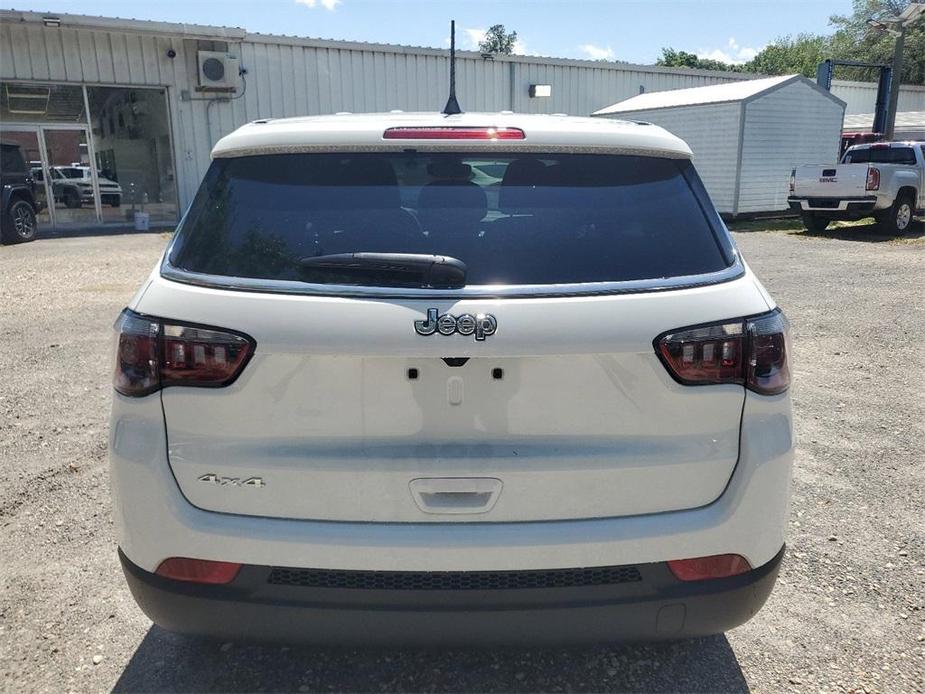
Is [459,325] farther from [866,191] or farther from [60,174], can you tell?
[60,174]

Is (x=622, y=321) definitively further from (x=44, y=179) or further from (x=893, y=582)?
(x=44, y=179)

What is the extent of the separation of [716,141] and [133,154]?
15.6 metres

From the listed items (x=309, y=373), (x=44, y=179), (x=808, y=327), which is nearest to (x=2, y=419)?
(x=309, y=373)

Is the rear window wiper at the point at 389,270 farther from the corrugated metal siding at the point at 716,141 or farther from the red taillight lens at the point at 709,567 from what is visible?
the corrugated metal siding at the point at 716,141

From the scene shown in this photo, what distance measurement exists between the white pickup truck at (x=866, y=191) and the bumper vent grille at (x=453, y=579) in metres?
16.2

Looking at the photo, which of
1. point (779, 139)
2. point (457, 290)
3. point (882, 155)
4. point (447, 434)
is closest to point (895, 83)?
point (779, 139)

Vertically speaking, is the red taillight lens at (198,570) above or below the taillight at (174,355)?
below

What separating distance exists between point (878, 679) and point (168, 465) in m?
2.43

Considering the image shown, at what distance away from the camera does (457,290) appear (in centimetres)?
196

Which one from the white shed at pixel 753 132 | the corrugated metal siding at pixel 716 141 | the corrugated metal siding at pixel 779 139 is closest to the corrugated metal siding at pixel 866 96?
the corrugated metal siding at pixel 779 139

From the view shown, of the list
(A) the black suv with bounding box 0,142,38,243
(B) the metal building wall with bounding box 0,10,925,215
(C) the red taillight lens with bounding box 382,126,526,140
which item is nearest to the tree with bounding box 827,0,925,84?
(B) the metal building wall with bounding box 0,10,925,215

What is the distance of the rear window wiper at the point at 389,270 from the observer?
198 centimetres

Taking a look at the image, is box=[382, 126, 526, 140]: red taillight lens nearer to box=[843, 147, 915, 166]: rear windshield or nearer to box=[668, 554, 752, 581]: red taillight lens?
box=[668, 554, 752, 581]: red taillight lens

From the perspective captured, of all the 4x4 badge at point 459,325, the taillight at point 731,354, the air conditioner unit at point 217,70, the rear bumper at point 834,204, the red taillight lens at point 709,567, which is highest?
the air conditioner unit at point 217,70
